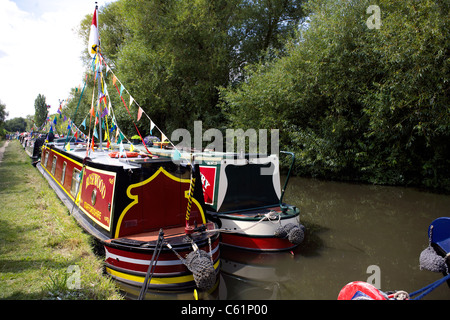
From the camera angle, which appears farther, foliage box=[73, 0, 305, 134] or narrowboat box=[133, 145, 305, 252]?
foliage box=[73, 0, 305, 134]

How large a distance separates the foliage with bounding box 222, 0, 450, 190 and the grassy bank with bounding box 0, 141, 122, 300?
9.98 metres

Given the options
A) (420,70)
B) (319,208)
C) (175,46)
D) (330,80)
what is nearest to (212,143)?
(175,46)

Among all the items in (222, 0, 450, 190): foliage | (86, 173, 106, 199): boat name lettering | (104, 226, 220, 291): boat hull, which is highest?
(222, 0, 450, 190): foliage

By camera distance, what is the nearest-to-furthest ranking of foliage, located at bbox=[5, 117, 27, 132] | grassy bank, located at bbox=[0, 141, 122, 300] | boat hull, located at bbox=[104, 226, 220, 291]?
grassy bank, located at bbox=[0, 141, 122, 300], boat hull, located at bbox=[104, 226, 220, 291], foliage, located at bbox=[5, 117, 27, 132]

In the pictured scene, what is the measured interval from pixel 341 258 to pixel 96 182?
483 cm

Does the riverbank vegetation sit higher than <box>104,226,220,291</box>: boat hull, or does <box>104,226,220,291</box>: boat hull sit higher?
the riverbank vegetation

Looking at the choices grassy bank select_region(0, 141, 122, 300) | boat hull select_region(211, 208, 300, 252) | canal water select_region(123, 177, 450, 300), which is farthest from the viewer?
boat hull select_region(211, 208, 300, 252)

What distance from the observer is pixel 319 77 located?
12.0 m

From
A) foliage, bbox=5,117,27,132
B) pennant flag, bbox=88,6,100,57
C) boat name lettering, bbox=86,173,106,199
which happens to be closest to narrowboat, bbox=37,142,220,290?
boat name lettering, bbox=86,173,106,199

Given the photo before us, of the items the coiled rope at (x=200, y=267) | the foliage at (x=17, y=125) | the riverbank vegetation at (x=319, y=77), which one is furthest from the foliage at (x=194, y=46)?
the foliage at (x=17, y=125)

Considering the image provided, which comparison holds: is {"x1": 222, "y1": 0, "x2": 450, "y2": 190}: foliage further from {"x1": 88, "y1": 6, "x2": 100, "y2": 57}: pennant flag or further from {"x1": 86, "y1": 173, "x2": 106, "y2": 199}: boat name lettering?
{"x1": 86, "y1": 173, "x2": 106, "y2": 199}: boat name lettering

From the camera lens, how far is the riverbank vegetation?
9477 mm

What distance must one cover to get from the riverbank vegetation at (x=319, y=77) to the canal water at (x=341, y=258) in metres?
2.92
